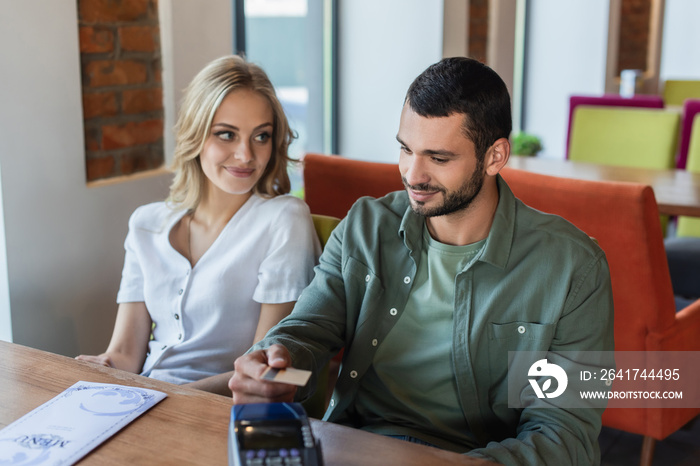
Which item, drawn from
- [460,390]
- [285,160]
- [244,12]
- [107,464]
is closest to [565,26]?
[244,12]

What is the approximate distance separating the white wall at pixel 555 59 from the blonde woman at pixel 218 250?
472 cm

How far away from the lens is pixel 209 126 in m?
1.65

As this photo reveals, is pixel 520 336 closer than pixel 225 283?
Yes

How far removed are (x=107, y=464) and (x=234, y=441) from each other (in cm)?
21

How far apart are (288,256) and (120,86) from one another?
810mm

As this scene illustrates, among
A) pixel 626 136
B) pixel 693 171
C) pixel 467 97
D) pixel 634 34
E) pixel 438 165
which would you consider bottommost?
pixel 693 171

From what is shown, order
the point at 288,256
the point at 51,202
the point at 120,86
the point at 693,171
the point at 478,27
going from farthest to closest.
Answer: the point at 478,27 → the point at 693,171 → the point at 120,86 → the point at 51,202 → the point at 288,256

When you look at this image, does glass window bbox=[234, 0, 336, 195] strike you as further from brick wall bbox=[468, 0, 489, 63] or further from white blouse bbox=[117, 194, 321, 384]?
white blouse bbox=[117, 194, 321, 384]

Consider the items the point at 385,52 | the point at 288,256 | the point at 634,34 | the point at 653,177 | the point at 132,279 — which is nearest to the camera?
the point at 288,256

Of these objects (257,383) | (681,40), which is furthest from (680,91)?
(257,383)

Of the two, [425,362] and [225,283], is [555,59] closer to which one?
[225,283]

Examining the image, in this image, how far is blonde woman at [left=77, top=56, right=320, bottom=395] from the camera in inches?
63.4

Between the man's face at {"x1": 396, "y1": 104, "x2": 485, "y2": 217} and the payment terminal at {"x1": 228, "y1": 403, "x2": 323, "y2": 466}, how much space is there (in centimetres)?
53

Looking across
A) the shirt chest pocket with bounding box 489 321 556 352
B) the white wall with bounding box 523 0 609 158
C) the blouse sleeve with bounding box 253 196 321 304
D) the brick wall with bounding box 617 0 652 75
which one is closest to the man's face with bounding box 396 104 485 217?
the shirt chest pocket with bounding box 489 321 556 352
